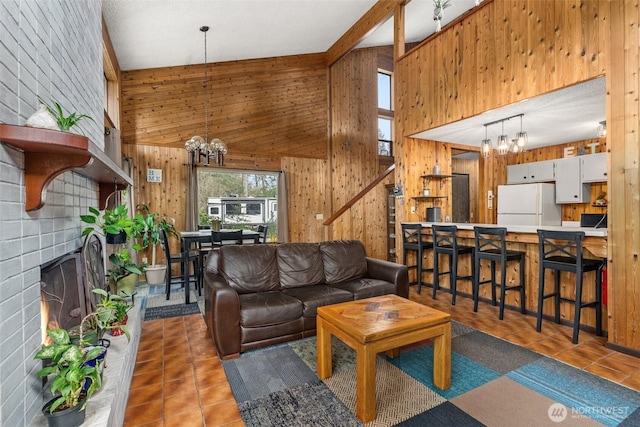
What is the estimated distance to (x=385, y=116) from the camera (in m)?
8.32

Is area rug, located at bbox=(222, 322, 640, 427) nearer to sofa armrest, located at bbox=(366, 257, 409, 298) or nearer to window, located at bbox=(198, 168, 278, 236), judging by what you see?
sofa armrest, located at bbox=(366, 257, 409, 298)

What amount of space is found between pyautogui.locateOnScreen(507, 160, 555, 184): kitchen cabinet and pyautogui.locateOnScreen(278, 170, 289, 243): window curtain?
4554mm

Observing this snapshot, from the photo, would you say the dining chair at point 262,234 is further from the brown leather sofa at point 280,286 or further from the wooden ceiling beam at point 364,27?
the wooden ceiling beam at point 364,27

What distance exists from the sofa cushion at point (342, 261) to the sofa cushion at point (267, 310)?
0.81 meters

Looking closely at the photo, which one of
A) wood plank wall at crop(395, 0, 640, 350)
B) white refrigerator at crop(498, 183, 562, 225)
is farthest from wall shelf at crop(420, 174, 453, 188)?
white refrigerator at crop(498, 183, 562, 225)

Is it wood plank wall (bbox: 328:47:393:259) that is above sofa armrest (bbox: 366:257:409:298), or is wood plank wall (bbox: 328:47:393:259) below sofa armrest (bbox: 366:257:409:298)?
above

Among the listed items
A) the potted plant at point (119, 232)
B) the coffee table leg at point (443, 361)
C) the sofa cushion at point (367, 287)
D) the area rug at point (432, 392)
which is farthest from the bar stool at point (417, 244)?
the potted plant at point (119, 232)

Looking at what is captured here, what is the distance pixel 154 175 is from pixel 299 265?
375 centimetres

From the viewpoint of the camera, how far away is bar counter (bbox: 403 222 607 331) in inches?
115

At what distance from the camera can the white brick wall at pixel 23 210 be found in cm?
119

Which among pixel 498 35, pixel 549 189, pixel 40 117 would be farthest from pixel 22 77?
pixel 549 189

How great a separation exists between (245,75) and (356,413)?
6.37 meters

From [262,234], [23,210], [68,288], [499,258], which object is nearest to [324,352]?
[68,288]

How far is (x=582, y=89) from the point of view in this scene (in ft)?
10.4
